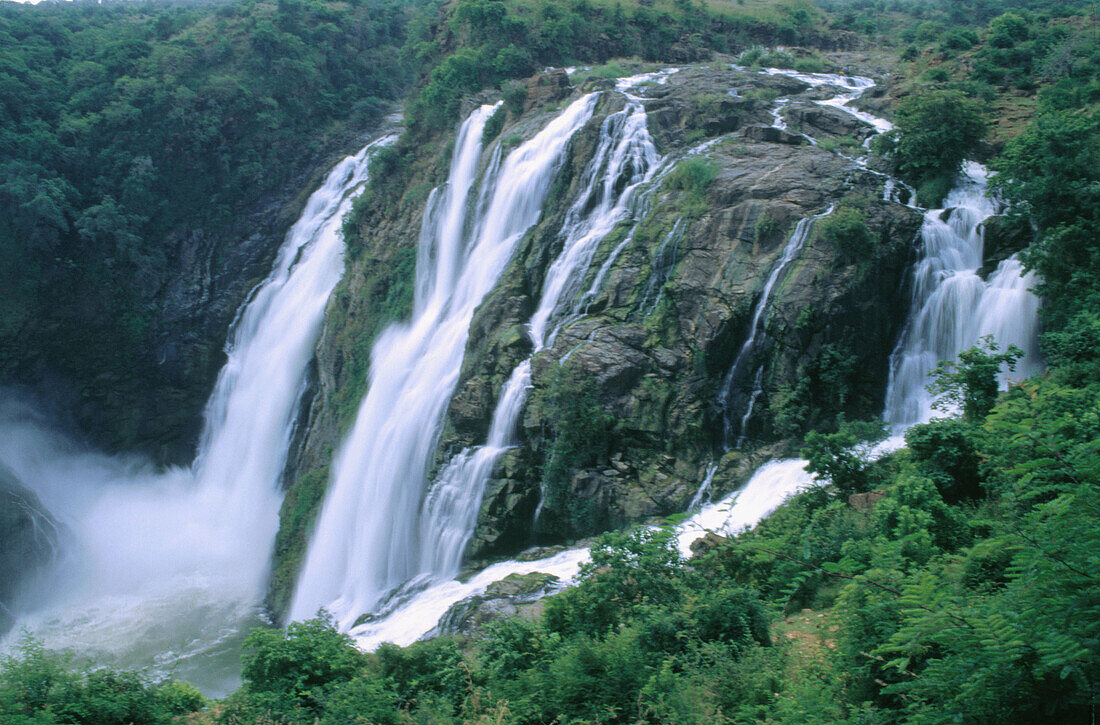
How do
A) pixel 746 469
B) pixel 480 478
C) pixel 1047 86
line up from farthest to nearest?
pixel 1047 86 → pixel 480 478 → pixel 746 469

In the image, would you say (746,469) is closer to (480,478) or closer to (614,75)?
(480,478)

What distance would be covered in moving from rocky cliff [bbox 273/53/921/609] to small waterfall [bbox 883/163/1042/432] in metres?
0.35

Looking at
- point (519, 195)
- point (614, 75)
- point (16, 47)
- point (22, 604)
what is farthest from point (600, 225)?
point (16, 47)

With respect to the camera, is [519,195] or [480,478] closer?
[480,478]

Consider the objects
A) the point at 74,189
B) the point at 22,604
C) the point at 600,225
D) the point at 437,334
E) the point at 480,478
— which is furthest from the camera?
the point at 74,189

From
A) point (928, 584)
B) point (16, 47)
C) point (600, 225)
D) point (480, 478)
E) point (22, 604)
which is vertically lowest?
point (22, 604)

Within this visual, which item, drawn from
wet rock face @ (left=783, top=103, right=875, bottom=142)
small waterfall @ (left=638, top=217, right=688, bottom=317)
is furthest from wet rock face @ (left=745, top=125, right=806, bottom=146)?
small waterfall @ (left=638, top=217, right=688, bottom=317)

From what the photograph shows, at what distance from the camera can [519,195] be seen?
19.2 metres

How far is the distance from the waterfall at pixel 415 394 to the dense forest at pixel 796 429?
5.13m

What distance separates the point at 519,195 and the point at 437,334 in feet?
14.5

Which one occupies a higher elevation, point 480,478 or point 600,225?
point 600,225

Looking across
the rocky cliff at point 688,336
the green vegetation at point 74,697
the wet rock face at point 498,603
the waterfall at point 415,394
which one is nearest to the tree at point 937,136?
the rocky cliff at point 688,336

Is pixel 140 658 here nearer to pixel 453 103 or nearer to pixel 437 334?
pixel 437 334

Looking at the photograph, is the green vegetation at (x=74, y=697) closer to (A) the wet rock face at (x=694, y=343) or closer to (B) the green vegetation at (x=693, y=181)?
(A) the wet rock face at (x=694, y=343)
